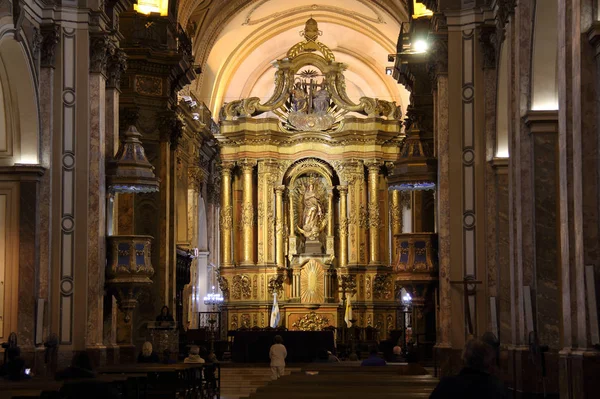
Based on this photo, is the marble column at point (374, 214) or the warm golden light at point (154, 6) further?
the marble column at point (374, 214)

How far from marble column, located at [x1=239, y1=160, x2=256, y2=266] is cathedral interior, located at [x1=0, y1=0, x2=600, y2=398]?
6cm

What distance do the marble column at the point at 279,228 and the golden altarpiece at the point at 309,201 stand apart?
0.10 feet

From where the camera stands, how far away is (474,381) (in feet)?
21.1

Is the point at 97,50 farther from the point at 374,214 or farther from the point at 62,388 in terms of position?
the point at 374,214

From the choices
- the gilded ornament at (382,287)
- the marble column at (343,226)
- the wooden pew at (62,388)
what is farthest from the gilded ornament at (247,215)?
the wooden pew at (62,388)

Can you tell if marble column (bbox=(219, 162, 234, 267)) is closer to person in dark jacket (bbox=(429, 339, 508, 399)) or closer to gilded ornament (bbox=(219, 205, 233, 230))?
gilded ornament (bbox=(219, 205, 233, 230))

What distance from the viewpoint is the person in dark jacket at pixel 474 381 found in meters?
6.40

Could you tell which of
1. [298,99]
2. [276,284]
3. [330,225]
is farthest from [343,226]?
[298,99]

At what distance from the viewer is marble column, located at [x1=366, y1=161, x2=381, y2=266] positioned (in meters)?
36.9

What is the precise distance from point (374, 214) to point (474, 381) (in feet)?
100

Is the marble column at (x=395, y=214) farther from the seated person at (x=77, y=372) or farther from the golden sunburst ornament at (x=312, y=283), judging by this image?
the seated person at (x=77, y=372)

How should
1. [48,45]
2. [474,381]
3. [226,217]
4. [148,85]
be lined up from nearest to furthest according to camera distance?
[474,381]
[48,45]
[148,85]
[226,217]

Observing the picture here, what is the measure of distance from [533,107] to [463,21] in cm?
466

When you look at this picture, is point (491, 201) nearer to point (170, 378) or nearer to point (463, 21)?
point (463, 21)
